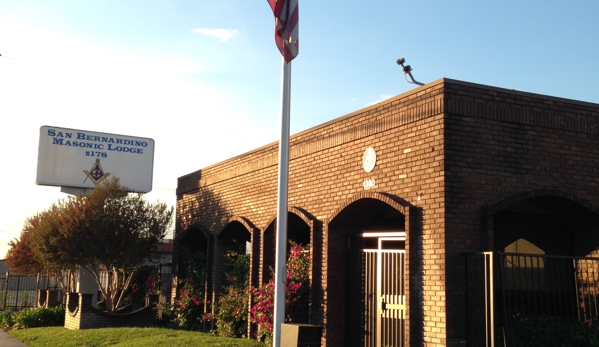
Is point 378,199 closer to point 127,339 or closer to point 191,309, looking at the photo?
point 127,339

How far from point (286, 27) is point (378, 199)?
3.56 m

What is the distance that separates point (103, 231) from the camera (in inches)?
728

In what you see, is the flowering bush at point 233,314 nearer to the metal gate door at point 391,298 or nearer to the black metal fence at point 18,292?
the metal gate door at point 391,298

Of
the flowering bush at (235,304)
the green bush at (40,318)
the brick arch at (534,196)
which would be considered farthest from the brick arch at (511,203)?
the green bush at (40,318)

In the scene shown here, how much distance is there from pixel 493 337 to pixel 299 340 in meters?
3.46

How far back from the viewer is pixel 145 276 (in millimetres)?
22578

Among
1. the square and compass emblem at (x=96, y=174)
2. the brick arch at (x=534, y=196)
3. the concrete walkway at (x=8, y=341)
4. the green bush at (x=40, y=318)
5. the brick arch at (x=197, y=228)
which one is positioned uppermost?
the square and compass emblem at (x=96, y=174)

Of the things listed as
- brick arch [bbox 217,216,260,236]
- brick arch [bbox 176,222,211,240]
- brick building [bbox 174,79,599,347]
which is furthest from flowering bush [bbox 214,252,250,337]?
brick building [bbox 174,79,599,347]

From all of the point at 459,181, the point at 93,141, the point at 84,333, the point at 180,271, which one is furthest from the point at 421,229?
the point at 93,141

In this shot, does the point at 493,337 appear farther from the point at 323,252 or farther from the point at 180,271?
the point at 180,271

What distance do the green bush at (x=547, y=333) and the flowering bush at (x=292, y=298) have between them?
4404mm

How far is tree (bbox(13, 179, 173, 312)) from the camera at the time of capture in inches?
719

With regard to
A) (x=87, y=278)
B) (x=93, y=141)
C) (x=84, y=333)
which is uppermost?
(x=93, y=141)

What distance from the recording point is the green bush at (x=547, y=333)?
998cm
